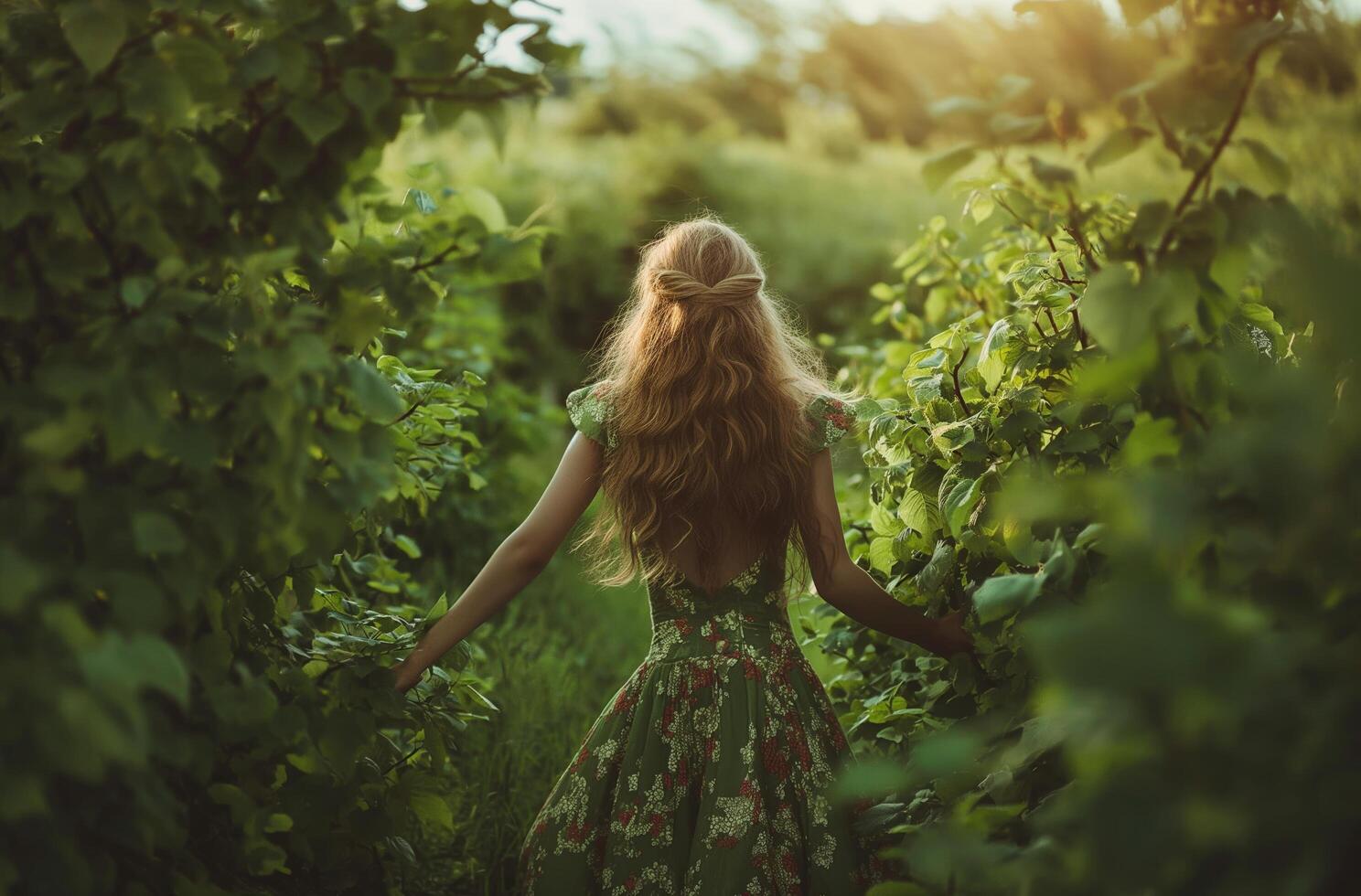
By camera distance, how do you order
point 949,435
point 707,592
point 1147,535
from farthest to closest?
point 707,592, point 949,435, point 1147,535

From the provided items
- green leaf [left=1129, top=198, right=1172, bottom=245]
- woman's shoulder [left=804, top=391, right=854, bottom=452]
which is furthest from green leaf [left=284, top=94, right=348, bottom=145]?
woman's shoulder [left=804, top=391, right=854, bottom=452]

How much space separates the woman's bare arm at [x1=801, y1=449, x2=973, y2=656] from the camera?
2.01 meters

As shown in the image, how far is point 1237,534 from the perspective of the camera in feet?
3.40

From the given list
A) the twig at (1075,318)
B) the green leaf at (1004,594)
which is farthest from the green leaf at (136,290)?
the twig at (1075,318)

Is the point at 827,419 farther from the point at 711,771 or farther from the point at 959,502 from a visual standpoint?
the point at 711,771

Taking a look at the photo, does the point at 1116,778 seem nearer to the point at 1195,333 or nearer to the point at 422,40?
the point at 1195,333

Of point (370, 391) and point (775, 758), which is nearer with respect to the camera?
point (370, 391)

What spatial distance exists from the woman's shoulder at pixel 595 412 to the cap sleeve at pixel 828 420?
42cm

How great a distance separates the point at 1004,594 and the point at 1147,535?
399 millimetres

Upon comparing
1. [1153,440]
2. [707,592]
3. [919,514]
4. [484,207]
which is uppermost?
[484,207]

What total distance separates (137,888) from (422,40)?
3.69 ft

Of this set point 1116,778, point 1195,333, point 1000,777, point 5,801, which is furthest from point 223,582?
point 1195,333

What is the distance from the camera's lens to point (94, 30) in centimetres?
125

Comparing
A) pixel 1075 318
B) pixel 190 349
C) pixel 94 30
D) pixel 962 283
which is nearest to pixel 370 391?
pixel 190 349
